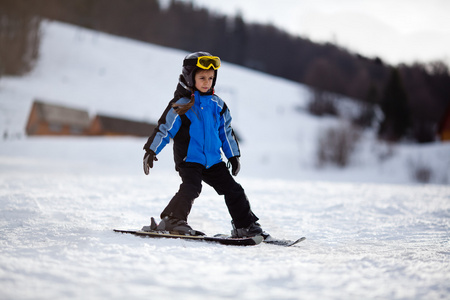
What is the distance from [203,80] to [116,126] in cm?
3101

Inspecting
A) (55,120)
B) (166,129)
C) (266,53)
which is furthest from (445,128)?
(266,53)

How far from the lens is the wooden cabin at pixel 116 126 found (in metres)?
32.2

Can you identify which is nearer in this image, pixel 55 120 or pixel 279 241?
pixel 279 241

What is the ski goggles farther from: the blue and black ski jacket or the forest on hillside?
the forest on hillside

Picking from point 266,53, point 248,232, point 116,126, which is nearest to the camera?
point 248,232

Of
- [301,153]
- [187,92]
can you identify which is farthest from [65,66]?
[187,92]

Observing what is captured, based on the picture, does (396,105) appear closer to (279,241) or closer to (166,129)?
(279,241)

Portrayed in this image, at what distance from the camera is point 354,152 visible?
56.2 ft

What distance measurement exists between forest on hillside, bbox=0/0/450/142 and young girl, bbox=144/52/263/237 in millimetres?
13214

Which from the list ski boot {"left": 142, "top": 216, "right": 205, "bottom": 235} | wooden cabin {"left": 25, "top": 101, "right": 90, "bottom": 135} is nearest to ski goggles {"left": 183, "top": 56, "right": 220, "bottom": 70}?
ski boot {"left": 142, "top": 216, "right": 205, "bottom": 235}

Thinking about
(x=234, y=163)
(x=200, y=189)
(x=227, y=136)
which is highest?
(x=227, y=136)

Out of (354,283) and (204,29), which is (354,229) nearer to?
(354,283)

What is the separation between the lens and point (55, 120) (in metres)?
32.4

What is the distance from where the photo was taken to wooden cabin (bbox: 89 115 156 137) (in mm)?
32156
